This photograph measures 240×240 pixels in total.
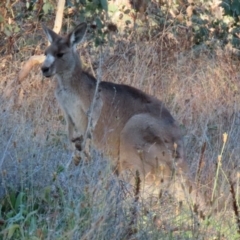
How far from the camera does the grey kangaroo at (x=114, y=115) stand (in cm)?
618

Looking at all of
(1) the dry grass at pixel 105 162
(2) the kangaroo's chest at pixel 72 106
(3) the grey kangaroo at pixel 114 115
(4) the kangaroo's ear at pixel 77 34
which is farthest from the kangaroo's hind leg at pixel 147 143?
(4) the kangaroo's ear at pixel 77 34

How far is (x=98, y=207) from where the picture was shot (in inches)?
162

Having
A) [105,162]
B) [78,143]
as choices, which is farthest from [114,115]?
[78,143]

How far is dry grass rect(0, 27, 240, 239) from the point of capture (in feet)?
13.2

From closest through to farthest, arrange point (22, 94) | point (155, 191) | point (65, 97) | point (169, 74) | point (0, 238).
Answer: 1. point (0, 238)
2. point (155, 191)
3. point (65, 97)
4. point (22, 94)
5. point (169, 74)

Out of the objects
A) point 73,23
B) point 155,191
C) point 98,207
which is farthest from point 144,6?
point 98,207

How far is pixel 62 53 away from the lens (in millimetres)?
6914

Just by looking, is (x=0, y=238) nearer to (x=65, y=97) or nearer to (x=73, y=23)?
(x=65, y=97)

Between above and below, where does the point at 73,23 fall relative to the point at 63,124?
above

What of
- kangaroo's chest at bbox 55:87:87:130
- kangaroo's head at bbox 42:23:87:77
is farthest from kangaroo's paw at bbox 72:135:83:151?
kangaroo's head at bbox 42:23:87:77

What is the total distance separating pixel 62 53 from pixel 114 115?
2.67 feet

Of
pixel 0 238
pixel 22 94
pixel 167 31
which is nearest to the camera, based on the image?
pixel 0 238

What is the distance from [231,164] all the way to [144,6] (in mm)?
4452

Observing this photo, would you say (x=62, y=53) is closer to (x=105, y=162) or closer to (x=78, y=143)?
(x=105, y=162)
